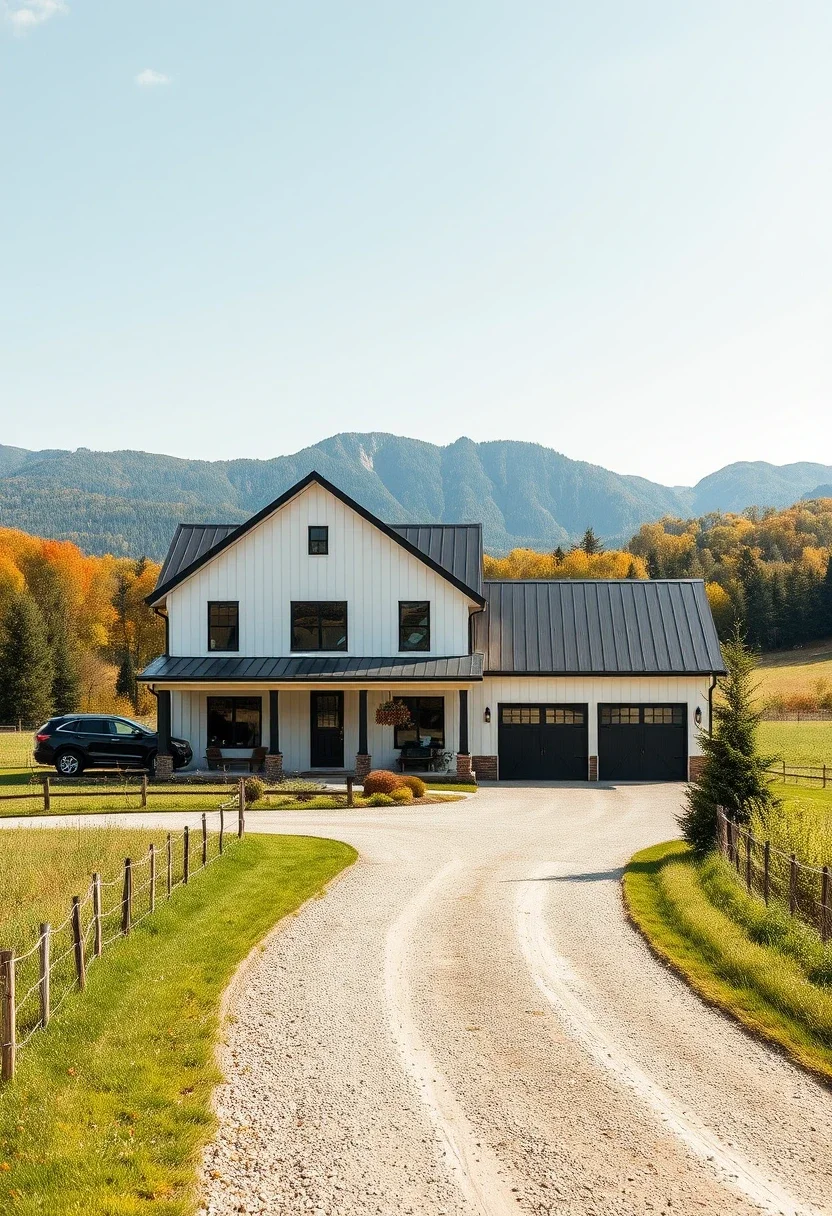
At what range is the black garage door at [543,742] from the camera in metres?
35.2

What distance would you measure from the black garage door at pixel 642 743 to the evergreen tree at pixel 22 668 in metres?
41.6

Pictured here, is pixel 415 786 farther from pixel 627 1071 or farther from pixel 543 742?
pixel 627 1071

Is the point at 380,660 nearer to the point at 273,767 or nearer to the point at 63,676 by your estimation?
the point at 273,767

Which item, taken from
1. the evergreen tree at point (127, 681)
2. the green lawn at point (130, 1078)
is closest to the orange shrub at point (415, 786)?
the green lawn at point (130, 1078)

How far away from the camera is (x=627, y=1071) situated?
8.91 meters

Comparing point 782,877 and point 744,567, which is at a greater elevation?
point 744,567

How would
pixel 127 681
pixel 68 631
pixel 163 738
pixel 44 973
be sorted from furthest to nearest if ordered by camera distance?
pixel 127 681
pixel 68 631
pixel 163 738
pixel 44 973

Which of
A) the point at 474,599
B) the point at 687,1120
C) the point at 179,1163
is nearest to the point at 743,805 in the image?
the point at 687,1120

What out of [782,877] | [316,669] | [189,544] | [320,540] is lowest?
[782,877]

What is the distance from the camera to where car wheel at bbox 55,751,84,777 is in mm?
32969

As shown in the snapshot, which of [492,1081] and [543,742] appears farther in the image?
[543,742]

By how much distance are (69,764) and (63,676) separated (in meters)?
39.0

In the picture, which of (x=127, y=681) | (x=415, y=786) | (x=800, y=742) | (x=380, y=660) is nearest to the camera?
(x=415, y=786)

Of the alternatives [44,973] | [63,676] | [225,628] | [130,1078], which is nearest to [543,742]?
[225,628]
